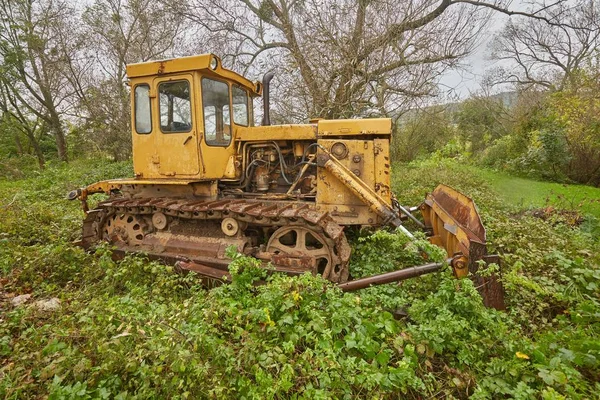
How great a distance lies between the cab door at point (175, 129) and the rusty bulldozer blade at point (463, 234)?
3.38 meters

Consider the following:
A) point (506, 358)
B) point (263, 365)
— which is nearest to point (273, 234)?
point (263, 365)

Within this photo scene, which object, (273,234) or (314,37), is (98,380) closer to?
(273,234)

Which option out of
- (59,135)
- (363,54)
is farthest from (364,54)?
(59,135)

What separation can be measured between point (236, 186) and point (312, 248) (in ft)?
5.30

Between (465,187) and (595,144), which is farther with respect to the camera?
(595,144)

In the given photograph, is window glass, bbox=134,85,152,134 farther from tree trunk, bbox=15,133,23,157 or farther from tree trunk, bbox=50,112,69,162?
tree trunk, bbox=15,133,23,157

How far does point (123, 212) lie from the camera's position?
4.81 metres

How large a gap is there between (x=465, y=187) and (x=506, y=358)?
7261 millimetres

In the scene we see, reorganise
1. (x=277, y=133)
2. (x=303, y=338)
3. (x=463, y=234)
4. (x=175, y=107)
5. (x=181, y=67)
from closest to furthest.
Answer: (x=303, y=338), (x=463, y=234), (x=181, y=67), (x=175, y=107), (x=277, y=133)

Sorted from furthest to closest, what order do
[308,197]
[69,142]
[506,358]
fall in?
[69,142], [308,197], [506,358]

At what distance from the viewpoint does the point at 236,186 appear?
4914mm

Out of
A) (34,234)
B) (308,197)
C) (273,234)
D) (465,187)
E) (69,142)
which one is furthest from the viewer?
(69,142)

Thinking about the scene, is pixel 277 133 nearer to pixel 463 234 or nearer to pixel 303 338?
pixel 463 234

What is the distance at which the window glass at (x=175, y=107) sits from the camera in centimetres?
443
